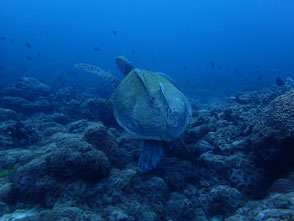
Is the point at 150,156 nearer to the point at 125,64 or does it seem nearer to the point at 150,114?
the point at 150,114

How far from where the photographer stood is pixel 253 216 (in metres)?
2.23

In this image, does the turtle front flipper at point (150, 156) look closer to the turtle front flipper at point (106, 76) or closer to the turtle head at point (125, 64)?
the turtle front flipper at point (106, 76)

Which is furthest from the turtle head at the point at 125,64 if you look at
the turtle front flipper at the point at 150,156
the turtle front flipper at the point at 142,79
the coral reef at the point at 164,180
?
the turtle front flipper at the point at 150,156

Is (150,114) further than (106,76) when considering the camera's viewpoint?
No

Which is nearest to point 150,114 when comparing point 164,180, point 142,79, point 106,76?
point 142,79

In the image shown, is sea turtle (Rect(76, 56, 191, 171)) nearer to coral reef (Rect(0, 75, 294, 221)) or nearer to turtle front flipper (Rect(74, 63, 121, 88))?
coral reef (Rect(0, 75, 294, 221))

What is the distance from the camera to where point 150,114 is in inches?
152

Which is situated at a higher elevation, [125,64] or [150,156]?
[125,64]

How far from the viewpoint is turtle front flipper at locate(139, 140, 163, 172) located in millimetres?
3557

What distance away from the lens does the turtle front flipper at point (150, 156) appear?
3557 millimetres

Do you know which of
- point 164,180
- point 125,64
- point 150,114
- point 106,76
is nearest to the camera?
point 164,180

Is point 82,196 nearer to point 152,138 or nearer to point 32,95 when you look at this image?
point 152,138

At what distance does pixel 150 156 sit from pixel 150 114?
0.88 metres

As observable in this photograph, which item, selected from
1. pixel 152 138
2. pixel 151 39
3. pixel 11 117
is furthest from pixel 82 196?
pixel 151 39
